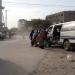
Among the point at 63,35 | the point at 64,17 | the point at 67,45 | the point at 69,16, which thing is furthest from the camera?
the point at 69,16

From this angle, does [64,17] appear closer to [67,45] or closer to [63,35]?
[63,35]

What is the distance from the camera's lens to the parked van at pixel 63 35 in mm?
21059

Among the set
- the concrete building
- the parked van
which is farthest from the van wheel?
the concrete building

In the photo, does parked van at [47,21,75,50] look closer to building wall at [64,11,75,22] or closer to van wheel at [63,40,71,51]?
van wheel at [63,40,71,51]

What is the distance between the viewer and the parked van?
21059mm

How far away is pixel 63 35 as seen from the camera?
22.5 metres

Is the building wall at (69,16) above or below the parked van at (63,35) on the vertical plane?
above

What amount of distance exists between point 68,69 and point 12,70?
217 cm

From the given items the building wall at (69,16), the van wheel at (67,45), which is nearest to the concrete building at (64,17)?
the building wall at (69,16)

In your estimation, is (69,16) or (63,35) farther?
(69,16)

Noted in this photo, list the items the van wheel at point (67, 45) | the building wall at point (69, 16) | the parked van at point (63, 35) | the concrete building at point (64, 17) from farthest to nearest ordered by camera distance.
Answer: the building wall at point (69, 16) → the concrete building at point (64, 17) → the van wheel at point (67, 45) → the parked van at point (63, 35)

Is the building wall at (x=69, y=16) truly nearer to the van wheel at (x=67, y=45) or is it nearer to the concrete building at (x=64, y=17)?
the concrete building at (x=64, y=17)

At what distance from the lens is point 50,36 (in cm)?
2508

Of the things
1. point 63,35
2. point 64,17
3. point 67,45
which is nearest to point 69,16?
point 64,17
